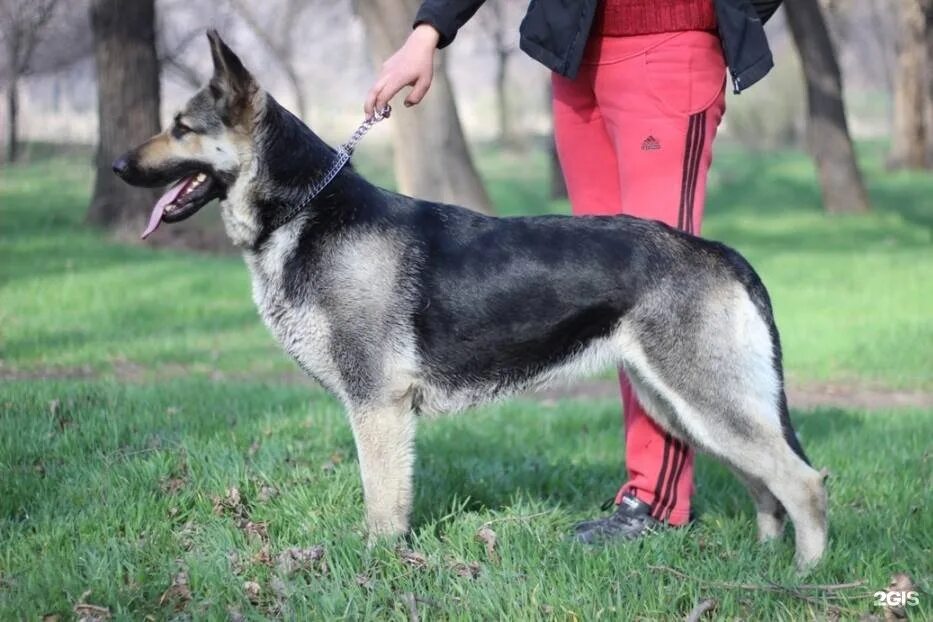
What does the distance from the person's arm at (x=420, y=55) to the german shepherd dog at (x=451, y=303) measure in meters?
0.33

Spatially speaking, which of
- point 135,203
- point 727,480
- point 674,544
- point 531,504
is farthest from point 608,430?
point 135,203

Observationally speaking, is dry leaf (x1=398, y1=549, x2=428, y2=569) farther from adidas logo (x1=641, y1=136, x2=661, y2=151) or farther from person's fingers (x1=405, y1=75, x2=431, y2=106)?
adidas logo (x1=641, y1=136, x2=661, y2=151)

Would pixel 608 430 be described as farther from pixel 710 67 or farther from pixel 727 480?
pixel 710 67

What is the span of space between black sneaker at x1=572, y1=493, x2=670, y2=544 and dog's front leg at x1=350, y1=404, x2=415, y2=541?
0.77 m

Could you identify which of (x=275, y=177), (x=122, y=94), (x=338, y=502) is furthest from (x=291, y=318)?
(x=122, y=94)

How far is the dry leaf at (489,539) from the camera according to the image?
387 cm

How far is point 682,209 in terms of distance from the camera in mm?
4359

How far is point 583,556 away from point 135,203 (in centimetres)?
1177

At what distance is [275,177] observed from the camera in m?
3.96

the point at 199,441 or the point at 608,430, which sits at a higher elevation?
the point at 199,441

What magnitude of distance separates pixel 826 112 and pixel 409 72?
1661 centimetres

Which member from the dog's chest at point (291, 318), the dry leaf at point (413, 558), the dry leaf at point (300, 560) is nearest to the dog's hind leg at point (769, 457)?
the dry leaf at point (413, 558)

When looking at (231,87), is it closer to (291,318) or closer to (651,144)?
(291,318)

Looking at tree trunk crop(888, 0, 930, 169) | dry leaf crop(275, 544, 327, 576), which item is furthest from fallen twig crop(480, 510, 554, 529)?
tree trunk crop(888, 0, 930, 169)
